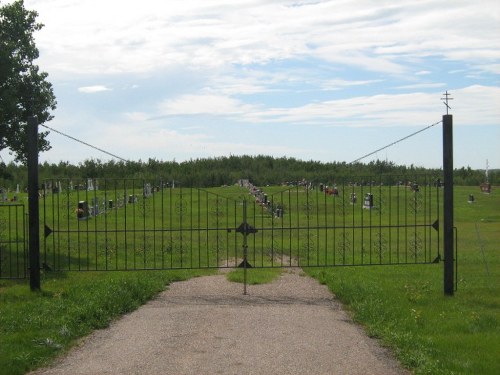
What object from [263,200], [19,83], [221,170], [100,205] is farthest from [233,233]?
[221,170]

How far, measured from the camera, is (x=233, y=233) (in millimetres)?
26391

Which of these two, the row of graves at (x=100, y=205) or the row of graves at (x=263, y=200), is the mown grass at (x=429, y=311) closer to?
the row of graves at (x=100, y=205)

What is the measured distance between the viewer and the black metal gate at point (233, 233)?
46.7 ft

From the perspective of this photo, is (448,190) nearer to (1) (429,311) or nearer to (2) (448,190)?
(2) (448,190)

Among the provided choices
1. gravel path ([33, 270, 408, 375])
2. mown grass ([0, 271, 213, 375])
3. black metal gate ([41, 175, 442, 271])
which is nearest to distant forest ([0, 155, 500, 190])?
black metal gate ([41, 175, 442, 271])

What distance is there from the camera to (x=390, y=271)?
16.3 meters

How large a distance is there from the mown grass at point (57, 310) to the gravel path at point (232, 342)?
249mm

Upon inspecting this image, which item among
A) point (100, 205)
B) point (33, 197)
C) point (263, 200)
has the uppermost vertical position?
point (33, 197)

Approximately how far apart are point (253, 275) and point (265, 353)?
741cm

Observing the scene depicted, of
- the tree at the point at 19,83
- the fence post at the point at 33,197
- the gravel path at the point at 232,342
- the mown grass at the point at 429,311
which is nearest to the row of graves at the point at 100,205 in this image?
the tree at the point at 19,83

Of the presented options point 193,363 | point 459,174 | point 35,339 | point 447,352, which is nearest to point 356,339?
point 447,352

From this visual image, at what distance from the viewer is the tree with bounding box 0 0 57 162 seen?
1784 cm

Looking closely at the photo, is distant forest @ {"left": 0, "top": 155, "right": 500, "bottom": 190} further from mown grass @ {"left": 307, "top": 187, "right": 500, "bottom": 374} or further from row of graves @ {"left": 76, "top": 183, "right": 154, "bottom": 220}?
mown grass @ {"left": 307, "top": 187, "right": 500, "bottom": 374}

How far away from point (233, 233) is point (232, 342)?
701 inches
